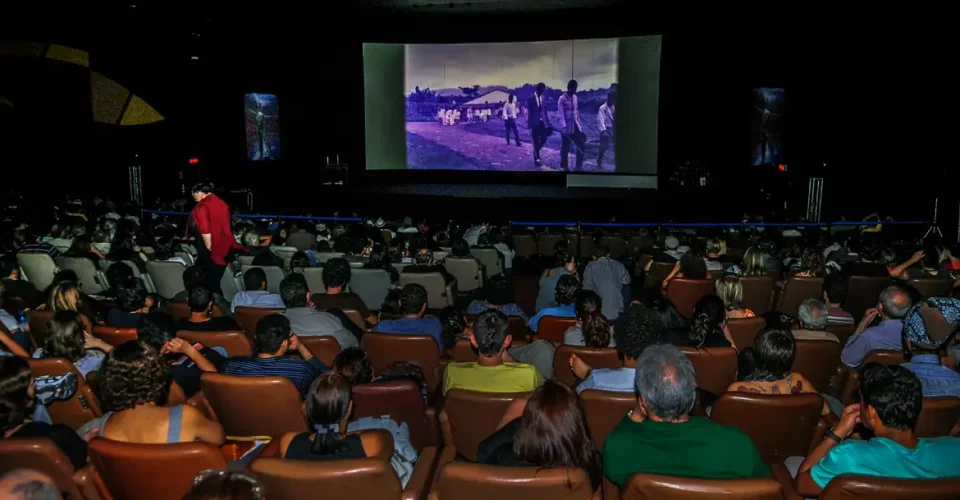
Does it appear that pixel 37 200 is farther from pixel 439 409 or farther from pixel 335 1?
pixel 439 409

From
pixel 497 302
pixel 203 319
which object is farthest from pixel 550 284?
pixel 203 319

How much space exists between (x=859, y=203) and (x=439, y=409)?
1567cm

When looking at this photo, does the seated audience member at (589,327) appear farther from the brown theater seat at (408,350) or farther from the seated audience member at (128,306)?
the seated audience member at (128,306)

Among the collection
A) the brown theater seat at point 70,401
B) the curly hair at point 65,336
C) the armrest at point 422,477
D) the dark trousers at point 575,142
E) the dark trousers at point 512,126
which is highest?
the dark trousers at point 512,126

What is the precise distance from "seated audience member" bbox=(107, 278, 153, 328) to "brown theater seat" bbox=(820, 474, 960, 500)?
4.67 m

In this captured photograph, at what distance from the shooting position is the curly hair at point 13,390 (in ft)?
9.52

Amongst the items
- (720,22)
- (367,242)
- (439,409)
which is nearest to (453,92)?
(720,22)

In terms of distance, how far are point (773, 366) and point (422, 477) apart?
184cm

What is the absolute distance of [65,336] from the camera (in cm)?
402

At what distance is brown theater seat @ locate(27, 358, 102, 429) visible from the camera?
144 inches

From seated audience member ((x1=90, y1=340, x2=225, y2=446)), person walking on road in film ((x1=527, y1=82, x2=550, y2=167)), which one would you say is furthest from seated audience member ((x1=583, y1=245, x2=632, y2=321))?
person walking on road in film ((x1=527, y1=82, x2=550, y2=167))

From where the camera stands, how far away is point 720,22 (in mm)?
16438

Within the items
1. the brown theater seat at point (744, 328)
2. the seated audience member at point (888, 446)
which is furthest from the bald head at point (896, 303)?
the seated audience member at point (888, 446)

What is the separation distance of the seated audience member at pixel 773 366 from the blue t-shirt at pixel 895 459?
0.77 meters
